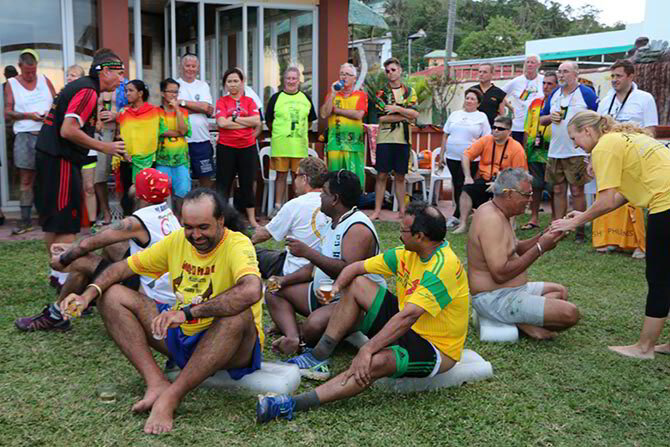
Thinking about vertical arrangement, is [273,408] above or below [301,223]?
below

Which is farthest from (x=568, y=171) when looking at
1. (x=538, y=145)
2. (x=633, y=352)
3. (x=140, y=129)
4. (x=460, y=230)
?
(x=140, y=129)

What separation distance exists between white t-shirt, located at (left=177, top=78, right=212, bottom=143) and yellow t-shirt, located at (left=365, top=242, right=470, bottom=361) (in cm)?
564

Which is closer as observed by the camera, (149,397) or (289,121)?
(149,397)

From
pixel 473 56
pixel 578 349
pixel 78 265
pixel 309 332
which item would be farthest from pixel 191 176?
pixel 473 56

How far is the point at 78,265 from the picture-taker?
4.76 metres

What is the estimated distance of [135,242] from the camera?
14.8ft

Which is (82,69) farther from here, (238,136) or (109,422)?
(109,422)

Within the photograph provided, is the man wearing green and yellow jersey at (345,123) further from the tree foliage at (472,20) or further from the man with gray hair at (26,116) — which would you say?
the tree foliage at (472,20)

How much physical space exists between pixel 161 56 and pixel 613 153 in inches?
360

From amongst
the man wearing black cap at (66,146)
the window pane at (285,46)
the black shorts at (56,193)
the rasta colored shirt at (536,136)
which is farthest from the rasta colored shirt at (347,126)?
the black shorts at (56,193)

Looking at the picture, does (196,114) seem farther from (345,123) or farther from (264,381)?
(264,381)

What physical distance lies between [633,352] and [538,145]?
506 cm

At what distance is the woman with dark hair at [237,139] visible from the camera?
29.5 feet

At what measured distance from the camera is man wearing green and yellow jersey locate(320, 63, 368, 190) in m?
9.54
